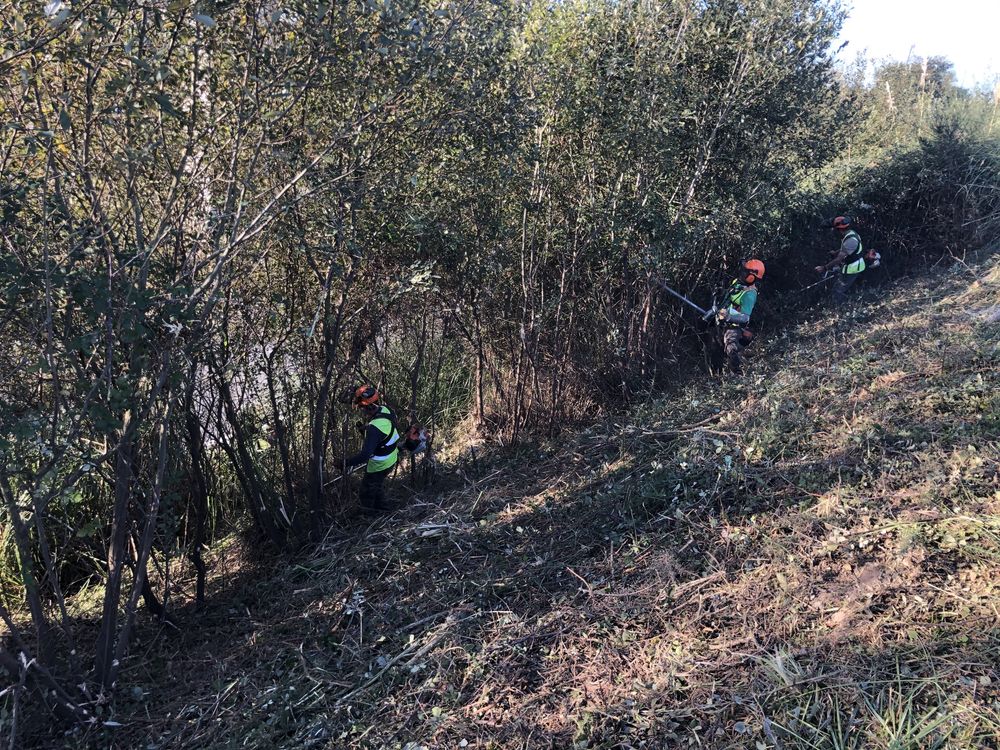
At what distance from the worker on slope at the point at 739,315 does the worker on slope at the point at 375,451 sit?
13.5ft

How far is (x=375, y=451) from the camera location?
6.06 metres

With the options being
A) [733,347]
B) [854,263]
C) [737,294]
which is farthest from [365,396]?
[854,263]

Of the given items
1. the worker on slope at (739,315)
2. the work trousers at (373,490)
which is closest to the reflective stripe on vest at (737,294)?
the worker on slope at (739,315)

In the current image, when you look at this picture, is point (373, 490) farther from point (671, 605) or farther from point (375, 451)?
point (671, 605)

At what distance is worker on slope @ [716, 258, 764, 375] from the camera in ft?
26.6

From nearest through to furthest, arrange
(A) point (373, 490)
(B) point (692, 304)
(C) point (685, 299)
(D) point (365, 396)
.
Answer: (D) point (365, 396)
(A) point (373, 490)
(C) point (685, 299)
(B) point (692, 304)

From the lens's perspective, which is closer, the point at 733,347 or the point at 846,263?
the point at 733,347

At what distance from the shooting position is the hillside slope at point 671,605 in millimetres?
3254

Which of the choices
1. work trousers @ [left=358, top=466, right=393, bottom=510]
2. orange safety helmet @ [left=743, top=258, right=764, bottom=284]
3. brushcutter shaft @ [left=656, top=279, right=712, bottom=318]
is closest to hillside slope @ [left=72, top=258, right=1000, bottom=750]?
work trousers @ [left=358, top=466, right=393, bottom=510]

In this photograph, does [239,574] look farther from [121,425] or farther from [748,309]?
[748,309]

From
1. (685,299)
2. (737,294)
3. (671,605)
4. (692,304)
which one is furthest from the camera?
(737,294)

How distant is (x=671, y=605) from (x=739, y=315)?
494cm

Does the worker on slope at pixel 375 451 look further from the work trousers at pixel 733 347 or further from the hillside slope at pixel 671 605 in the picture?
the work trousers at pixel 733 347

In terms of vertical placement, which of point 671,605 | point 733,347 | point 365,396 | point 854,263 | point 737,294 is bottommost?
point 671,605
